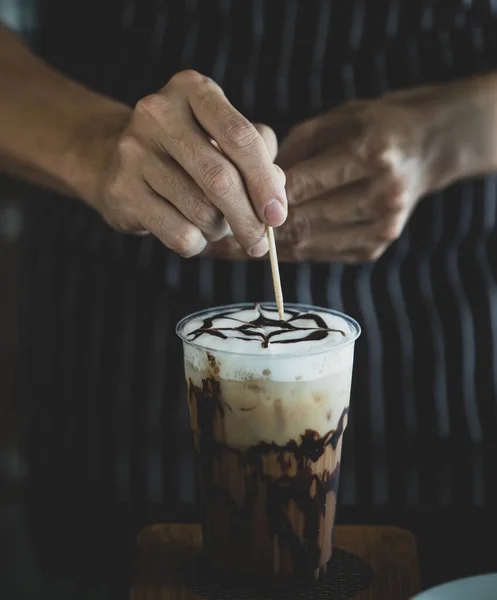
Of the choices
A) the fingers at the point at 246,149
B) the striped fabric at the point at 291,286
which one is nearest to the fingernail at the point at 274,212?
the fingers at the point at 246,149

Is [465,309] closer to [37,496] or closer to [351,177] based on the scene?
[351,177]

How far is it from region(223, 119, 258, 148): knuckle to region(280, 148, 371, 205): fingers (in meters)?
0.26

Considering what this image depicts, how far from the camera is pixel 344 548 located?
1048 mm

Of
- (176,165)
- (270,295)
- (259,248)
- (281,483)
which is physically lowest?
(281,483)

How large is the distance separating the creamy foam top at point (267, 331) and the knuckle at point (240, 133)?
0.21 metres

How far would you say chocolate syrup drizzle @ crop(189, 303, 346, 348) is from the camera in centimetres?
91

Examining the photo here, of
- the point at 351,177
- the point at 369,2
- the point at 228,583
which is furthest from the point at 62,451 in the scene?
the point at 369,2

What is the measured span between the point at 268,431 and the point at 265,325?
0.40ft

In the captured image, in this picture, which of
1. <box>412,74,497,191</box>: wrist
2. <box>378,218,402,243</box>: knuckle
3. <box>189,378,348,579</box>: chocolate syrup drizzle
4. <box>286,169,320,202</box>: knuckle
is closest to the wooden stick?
<box>189,378,348,579</box>: chocolate syrup drizzle

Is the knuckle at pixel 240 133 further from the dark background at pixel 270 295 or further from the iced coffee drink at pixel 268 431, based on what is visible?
the dark background at pixel 270 295

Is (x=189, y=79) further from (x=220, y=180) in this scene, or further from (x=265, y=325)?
(x=265, y=325)

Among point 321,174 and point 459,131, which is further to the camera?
point 459,131

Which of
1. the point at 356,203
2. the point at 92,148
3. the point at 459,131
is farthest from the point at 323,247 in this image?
the point at 92,148

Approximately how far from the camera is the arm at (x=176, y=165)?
0.95m
